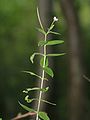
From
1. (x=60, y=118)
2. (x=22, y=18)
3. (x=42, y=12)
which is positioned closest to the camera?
(x=42, y=12)

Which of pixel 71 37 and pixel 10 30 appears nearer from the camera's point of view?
pixel 71 37

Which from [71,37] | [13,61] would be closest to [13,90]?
[13,61]

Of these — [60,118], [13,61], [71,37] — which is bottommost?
[60,118]

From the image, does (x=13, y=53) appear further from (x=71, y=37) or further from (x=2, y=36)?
(x=71, y=37)

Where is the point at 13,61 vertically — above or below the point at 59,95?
above

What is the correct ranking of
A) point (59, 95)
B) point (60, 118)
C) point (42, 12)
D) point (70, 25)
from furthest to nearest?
point (59, 95) → point (60, 118) → point (70, 25) → point (42, 12)

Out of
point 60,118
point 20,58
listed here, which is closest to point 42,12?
point 60,118
